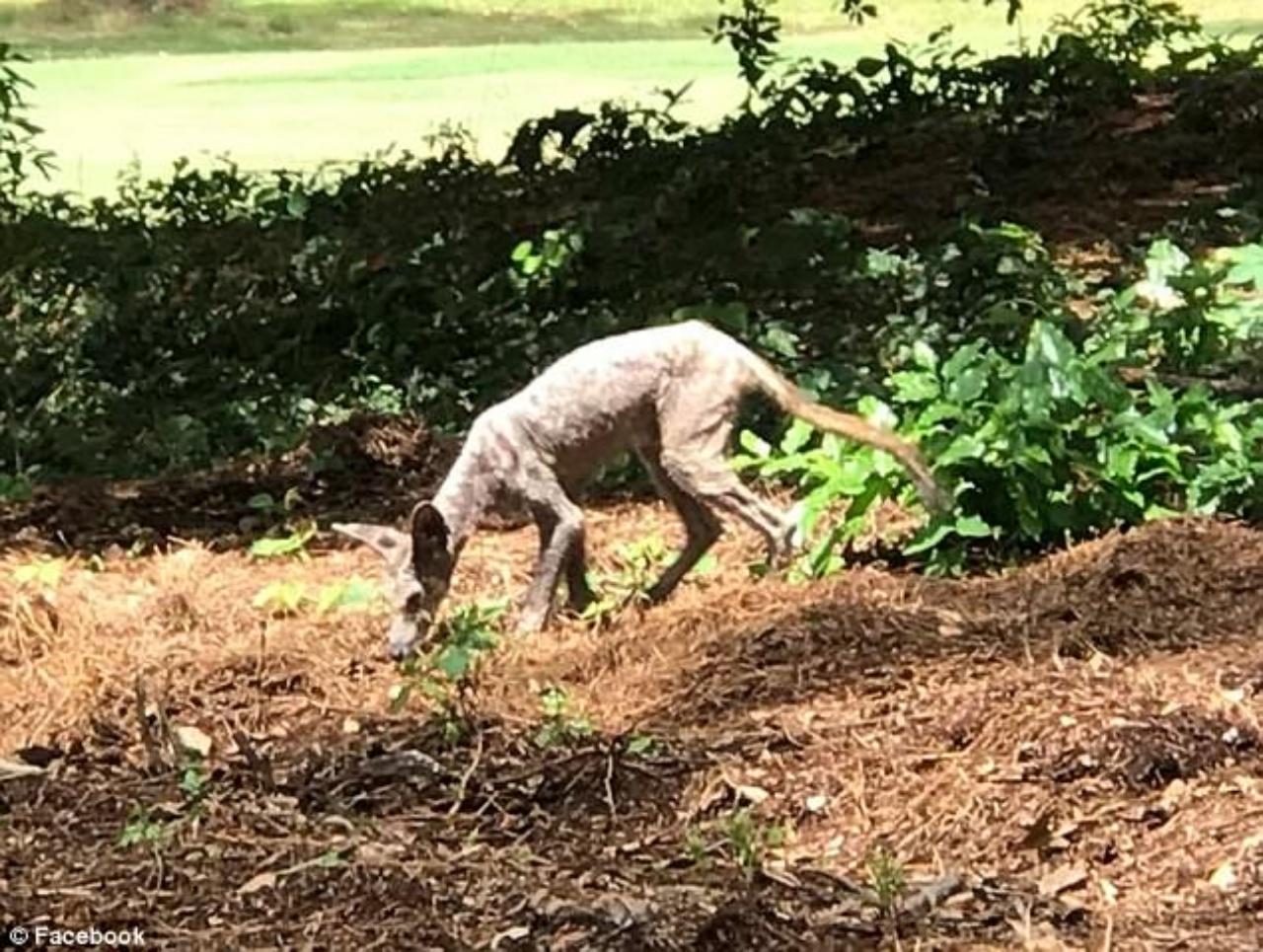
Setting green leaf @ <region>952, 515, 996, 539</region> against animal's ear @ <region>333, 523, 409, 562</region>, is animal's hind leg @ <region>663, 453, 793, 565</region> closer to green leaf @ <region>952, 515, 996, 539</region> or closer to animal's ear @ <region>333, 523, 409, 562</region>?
green leaf @ <region>952, 515, 996, 539</region>

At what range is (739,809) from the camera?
4.87 metres

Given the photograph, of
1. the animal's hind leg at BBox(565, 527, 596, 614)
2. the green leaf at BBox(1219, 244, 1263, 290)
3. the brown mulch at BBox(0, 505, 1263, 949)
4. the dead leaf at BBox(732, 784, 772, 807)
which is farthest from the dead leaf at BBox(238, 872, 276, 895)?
the green leaf at BBox(1219, 244, 1263, 290)

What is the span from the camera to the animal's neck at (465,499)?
6828 millimetres

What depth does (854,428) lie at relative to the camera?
21.9 ft

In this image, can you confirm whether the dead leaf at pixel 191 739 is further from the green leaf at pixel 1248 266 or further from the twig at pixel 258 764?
the green leaf at pixel 1248 266

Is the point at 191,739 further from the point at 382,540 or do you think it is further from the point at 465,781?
the point at 382,540

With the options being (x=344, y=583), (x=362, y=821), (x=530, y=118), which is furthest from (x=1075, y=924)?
(x=530, y=118)

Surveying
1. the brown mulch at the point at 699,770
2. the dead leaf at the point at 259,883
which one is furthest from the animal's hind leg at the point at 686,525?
the dead leaf at the point at 259,883

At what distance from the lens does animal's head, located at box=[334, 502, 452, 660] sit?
6.39 metres

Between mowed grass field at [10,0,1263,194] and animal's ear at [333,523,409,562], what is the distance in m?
8.04

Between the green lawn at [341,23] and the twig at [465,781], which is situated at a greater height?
the twig at [465,781]

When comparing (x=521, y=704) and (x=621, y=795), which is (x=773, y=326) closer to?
(x=521, y=704)

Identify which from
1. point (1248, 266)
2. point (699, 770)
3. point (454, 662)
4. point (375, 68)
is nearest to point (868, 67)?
point (375, 68)

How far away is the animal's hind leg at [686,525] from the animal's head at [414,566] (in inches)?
24.4
